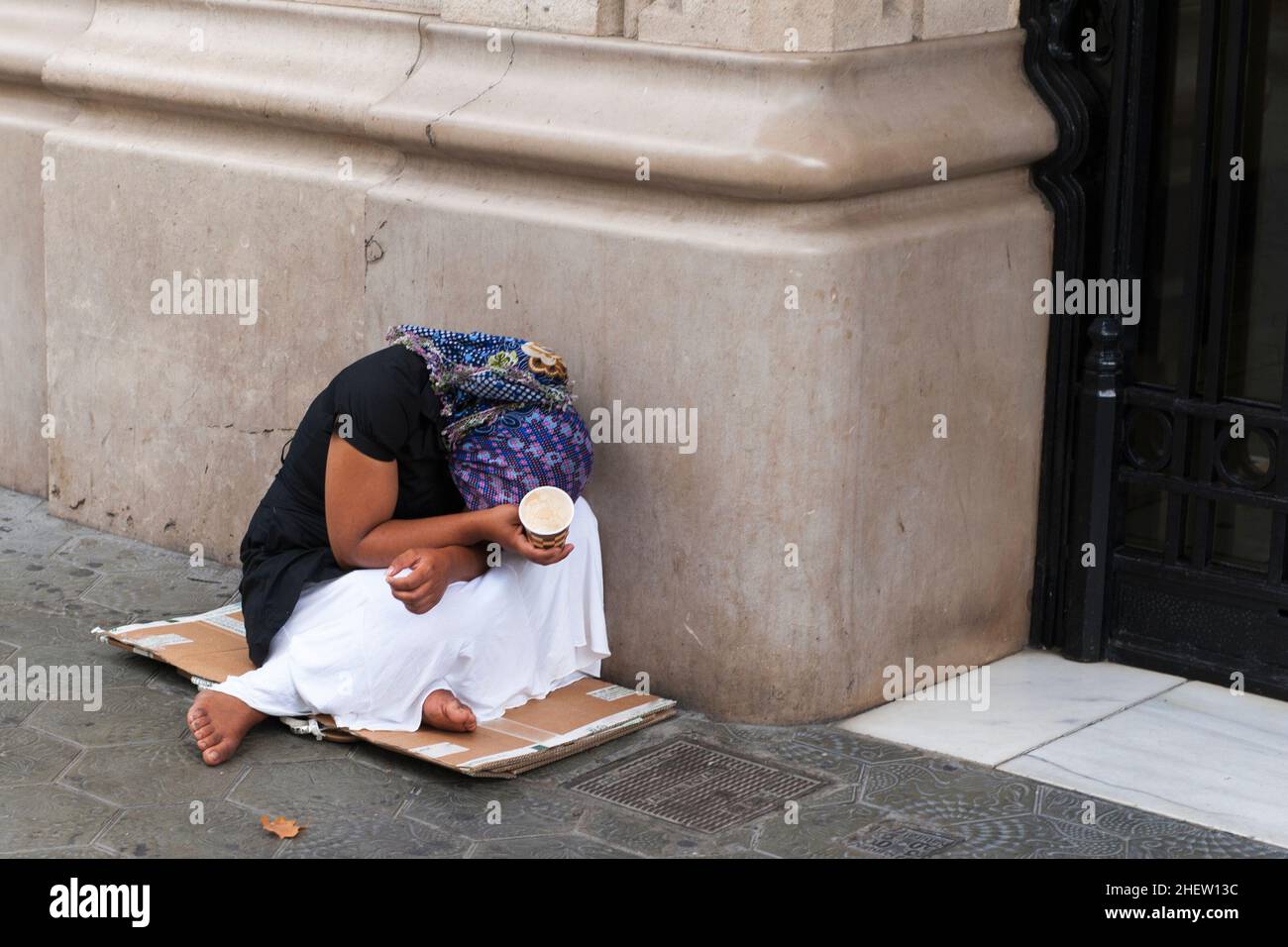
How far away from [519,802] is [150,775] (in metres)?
0.88

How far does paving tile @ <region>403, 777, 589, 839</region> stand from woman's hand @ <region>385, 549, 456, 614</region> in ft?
1.41

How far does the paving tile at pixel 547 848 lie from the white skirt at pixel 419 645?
60 centimetres

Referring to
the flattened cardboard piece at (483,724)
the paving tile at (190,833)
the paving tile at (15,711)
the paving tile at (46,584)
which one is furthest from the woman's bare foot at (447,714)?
the paving tile at (46,584)

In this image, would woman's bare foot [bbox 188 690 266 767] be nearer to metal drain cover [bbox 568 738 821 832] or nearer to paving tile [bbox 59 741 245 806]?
paving tile [bbox 59 741 245 806]

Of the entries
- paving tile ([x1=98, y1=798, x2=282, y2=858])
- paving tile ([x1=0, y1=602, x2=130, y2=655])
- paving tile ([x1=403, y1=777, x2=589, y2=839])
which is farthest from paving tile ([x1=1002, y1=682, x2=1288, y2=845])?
paving tile ([x1=0, y1=602, x2=130, y2=655])

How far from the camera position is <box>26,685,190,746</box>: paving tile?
191 inches

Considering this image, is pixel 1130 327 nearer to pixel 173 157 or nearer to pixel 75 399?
pixel 173 157

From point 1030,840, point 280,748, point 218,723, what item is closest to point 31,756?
point 218,723

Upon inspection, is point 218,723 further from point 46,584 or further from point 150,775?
point 46,584

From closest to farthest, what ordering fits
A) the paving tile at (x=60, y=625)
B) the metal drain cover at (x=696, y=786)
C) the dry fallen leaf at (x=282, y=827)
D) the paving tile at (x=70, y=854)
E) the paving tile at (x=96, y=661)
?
the paving tile at (x=70, y=854), the dry fallen leaf at (x=282, y=827), the metal drain cover at (x=696, y=786), the paving tile at (x=96, y=661), the paving tile at (x=60, y=625)

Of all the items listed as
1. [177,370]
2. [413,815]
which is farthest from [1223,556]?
[177,370]

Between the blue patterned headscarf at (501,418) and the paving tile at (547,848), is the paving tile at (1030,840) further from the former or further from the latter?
the blue patterned headscarf at (501,418)

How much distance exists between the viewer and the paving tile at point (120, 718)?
15.9 ft

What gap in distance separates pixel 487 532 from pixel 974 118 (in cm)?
163
